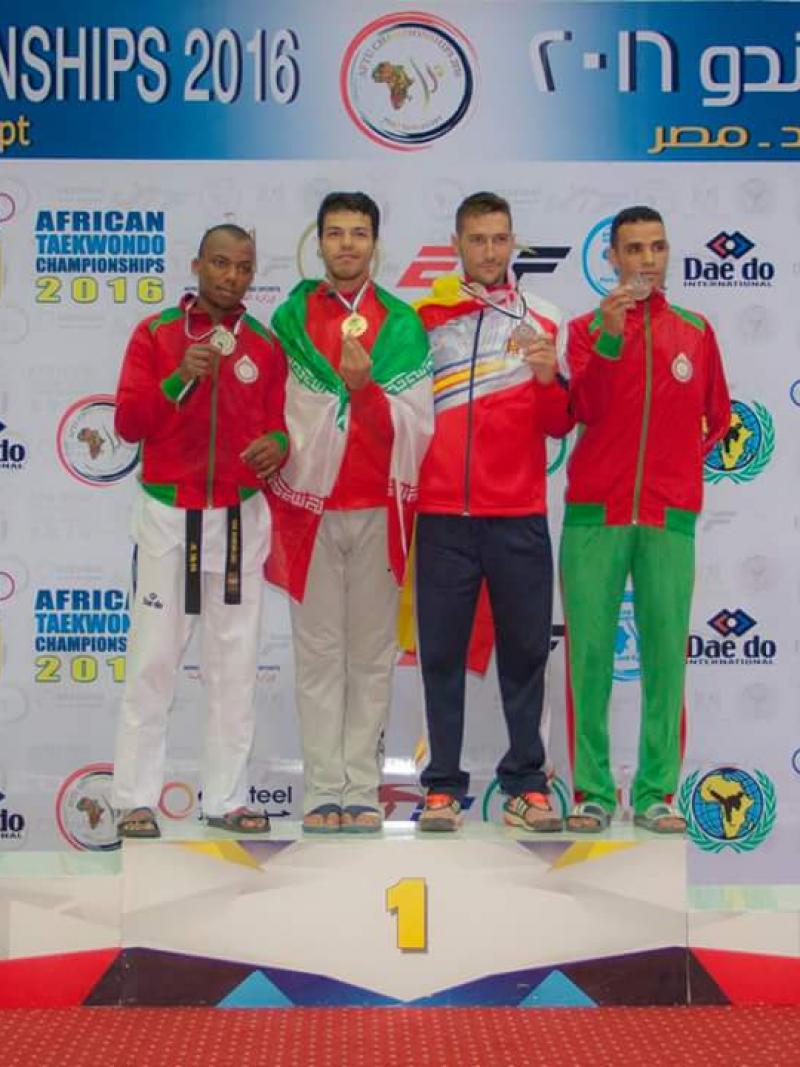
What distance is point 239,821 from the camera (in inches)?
150

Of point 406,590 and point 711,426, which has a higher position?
point 711,426

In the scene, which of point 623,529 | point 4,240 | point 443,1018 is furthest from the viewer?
point 4,240

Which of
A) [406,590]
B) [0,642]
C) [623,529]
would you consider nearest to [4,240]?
[0,642]

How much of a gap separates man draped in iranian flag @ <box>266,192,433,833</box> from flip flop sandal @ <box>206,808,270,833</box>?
118 mm

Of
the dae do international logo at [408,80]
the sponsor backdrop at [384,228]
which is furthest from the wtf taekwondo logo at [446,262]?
the dae do international logo at [408,80]

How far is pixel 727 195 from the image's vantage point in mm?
5039

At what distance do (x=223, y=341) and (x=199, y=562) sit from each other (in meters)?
0.55

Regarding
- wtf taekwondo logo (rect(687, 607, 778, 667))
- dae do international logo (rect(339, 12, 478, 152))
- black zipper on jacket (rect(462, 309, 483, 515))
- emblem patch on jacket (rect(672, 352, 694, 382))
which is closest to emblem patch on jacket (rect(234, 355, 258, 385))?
black zipper on jacket (rect(462, 309, 483, 515))

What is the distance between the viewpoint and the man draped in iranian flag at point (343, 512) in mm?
3850

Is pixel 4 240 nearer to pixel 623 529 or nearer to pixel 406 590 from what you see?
pixel 406 590

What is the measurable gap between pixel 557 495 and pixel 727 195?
3.66 ft

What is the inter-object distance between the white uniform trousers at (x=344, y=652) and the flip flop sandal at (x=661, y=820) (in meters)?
0.67

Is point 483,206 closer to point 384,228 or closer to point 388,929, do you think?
point 384,228

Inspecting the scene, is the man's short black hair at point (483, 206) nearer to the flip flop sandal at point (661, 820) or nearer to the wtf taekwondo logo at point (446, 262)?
the wtf taekwondo logo at point (446, 262)
